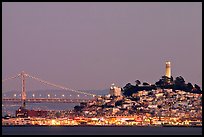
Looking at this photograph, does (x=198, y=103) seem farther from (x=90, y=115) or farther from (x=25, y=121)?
(x=25, y=121)

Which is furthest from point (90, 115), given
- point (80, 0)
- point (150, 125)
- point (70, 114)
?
point (80, 0)

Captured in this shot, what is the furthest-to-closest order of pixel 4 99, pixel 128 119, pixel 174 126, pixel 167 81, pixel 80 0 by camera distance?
pixel 167 81, pixel 128 119, pixel 174 126, pixel 4 99, pixel 80 0

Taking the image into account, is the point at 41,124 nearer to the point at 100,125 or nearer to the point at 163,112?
the point at 100,125

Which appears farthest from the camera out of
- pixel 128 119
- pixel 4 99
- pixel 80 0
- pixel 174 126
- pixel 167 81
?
pixel 167 81

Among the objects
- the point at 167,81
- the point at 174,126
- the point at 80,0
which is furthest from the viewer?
the point at 167,81

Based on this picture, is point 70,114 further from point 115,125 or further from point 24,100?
point 24,100

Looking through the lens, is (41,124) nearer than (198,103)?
Yes

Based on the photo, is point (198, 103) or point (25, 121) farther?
point (198, 103)

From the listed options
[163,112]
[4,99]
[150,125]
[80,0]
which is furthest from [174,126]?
[80,0]
